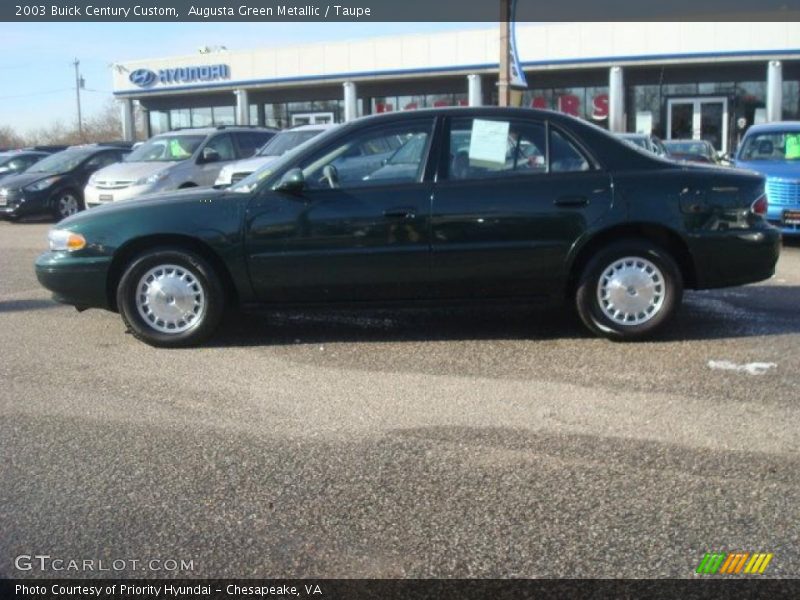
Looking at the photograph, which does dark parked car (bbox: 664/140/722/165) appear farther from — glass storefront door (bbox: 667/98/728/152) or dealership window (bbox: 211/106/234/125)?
dealership window (bbox: 211/106/234/125)

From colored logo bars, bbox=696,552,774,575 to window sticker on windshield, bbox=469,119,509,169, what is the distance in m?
3.52

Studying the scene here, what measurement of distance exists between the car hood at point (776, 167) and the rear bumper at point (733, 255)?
15.9 feet

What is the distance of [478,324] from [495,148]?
1448 mm

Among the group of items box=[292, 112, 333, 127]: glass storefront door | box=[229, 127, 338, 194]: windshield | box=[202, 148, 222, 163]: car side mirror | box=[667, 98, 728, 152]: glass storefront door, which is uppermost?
box=[292, 112, 333, 127]: glass storefront door

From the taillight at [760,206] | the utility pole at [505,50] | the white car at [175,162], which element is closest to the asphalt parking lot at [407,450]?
the taillight at [760,206]

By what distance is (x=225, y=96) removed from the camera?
3853cm

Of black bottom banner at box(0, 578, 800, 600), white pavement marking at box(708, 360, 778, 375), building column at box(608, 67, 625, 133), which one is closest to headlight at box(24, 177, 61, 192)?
white pavement marking at box(708, 360, 778, 375)

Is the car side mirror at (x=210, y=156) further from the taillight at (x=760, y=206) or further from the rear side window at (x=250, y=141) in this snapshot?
the taillight at (x=760, y=206)

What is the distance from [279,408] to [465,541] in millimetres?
1869

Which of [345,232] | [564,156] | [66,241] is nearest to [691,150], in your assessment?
A: [564,156]

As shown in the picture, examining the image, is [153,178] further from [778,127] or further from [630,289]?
[630,289]

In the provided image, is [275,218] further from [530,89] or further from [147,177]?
[530,89]

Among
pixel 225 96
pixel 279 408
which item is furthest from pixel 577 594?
pixel 225 96

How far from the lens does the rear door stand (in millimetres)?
6105
